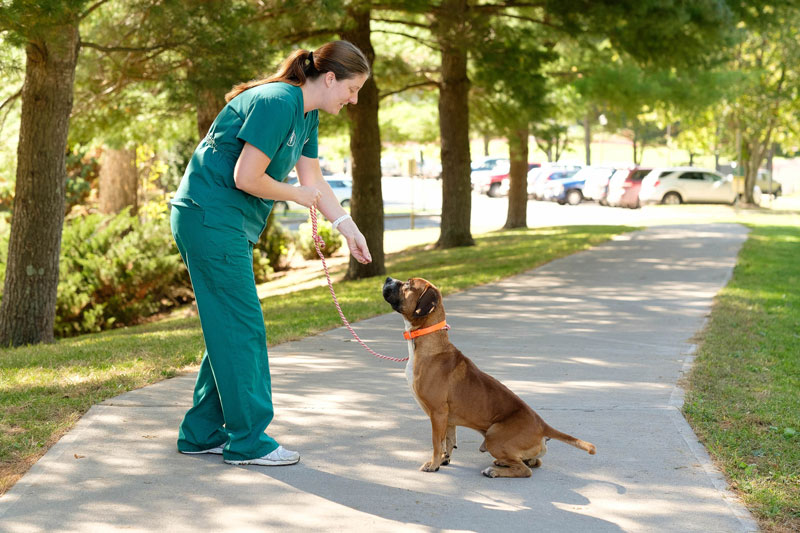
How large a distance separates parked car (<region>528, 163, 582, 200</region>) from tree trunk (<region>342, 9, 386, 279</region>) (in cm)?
2957

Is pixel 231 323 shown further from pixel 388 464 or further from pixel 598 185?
pixel 598 185

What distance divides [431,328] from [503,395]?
0.48m

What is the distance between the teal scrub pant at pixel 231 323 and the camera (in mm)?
4164

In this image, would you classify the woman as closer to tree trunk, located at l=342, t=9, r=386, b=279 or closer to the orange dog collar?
the orange dog collar

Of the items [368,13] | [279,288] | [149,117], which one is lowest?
[279,288]

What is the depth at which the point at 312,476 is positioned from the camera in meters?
4.28

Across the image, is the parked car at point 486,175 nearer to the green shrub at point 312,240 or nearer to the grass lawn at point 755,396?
the green shrub at point 312,240

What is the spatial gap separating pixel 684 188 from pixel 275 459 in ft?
115

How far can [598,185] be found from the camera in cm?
3931

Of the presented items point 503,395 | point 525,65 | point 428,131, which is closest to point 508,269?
point 525,65

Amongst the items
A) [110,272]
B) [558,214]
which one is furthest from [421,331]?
[558,214]

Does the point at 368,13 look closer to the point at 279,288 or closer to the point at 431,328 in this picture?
the point at 279,288

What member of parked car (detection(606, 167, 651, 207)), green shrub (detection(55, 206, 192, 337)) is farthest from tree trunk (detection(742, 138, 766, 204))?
green shrub (detection(55, 206, 192, 337))

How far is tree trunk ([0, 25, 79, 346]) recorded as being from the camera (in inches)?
364
